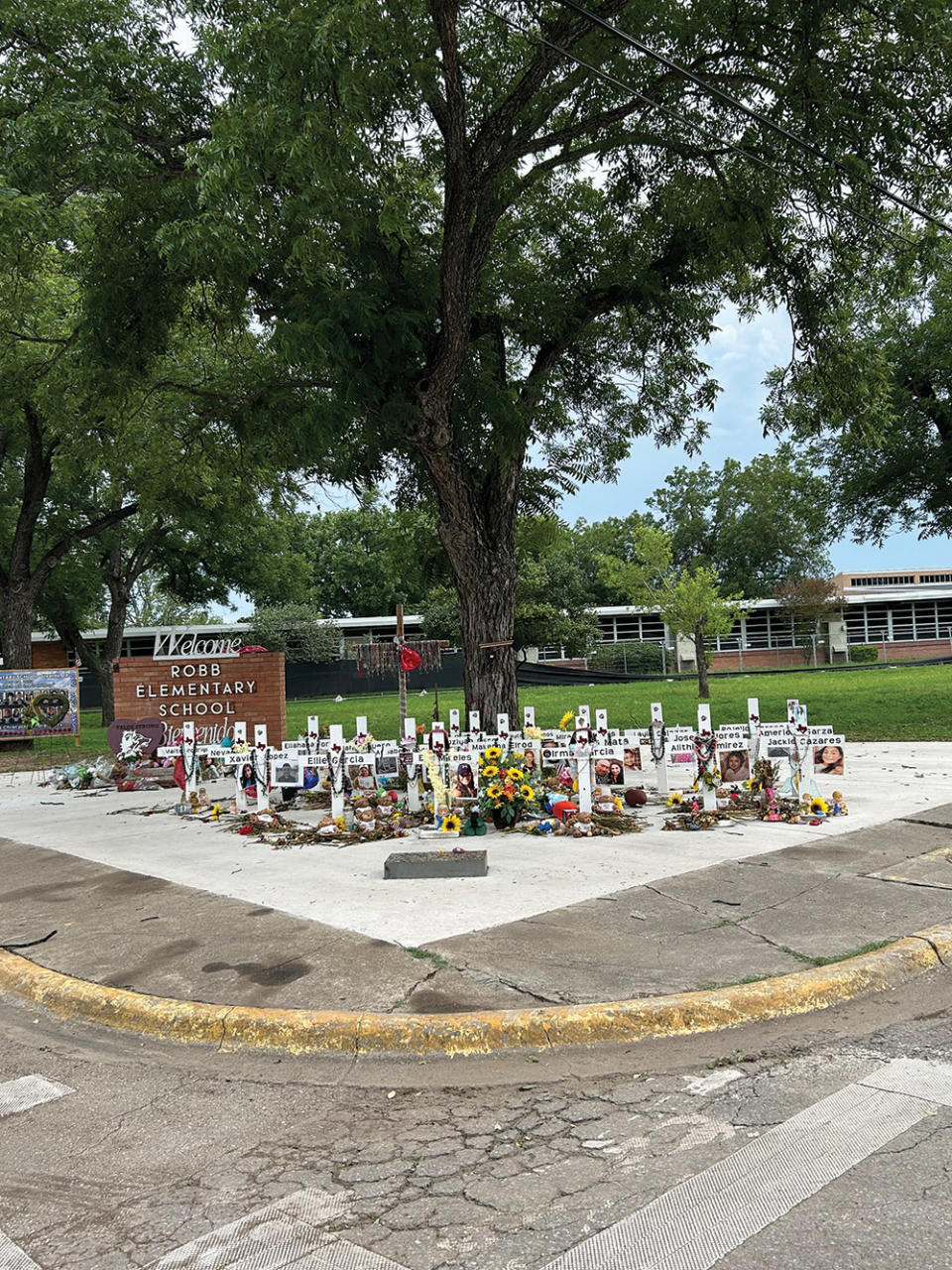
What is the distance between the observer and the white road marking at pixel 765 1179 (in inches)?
102

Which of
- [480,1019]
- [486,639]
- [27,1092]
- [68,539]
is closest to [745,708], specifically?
[486,639]

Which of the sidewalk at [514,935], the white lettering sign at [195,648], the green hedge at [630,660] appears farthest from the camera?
the green hedge at [630,660]

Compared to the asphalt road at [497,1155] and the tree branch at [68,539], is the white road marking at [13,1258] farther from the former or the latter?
the tree branch at [68,539]

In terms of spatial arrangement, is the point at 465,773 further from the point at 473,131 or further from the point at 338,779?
the point at 473,131

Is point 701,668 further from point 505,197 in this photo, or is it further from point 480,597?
point 505,197

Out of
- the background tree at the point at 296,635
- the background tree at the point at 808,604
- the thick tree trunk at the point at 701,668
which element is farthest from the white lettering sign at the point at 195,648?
the background tree at the point at 808,604

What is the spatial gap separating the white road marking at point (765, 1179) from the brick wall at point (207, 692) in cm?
1184

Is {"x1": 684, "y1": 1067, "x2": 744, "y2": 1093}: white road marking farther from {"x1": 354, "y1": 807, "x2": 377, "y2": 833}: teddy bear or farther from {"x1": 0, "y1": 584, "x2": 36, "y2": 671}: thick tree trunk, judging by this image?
{"x1": 0, "y1": 584, "x2": 36, "y2": 671}: thick tree trunk

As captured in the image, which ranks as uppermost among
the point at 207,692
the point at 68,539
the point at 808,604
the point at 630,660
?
the point at 68,539

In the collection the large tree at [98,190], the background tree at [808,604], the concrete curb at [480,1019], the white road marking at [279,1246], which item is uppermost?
the large tree at [98,190]

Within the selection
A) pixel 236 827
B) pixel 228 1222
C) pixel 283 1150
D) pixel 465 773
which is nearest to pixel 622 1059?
pixel 283 1150

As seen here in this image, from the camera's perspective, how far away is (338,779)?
30.2ft

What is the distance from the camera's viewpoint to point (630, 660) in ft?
143

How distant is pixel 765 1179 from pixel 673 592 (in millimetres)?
25000
